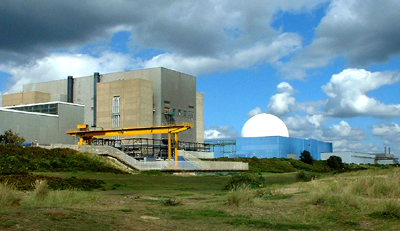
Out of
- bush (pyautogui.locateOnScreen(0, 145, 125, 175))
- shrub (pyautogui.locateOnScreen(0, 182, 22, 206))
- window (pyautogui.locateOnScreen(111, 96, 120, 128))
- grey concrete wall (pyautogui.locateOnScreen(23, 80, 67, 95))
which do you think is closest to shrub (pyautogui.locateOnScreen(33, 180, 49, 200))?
shrub (pyautogui.locateOnScreen(0, 182, 22, 206))

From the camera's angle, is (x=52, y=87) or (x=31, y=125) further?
(x=52, y=87)

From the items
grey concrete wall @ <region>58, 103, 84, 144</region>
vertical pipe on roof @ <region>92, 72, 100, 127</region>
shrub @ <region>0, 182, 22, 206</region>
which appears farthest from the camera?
vertical pipe on roof @ <region>92, 72, 100, 127</region>

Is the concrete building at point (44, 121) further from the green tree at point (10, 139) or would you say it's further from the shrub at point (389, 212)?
the shrub at point (389, 212)

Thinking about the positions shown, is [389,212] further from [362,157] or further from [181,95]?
[362,157]

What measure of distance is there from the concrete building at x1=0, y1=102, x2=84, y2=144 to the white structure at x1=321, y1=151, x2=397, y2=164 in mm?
70395

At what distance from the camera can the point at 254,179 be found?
24.6 meters

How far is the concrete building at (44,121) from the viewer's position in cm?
7606

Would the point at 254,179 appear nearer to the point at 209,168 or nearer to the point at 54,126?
the point at 209,168

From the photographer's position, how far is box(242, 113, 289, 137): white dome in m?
110

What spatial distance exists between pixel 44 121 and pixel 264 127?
174ft

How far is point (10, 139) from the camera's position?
226 feet

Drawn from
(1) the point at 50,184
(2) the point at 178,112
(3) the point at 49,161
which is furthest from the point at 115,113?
(1) the point at 50,184

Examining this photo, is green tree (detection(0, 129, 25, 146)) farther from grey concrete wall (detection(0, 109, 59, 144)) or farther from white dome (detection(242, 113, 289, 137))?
white dome (detection(242, 113, 289, 137))

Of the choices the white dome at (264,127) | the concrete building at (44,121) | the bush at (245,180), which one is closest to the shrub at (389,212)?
the bush at (245,180)
